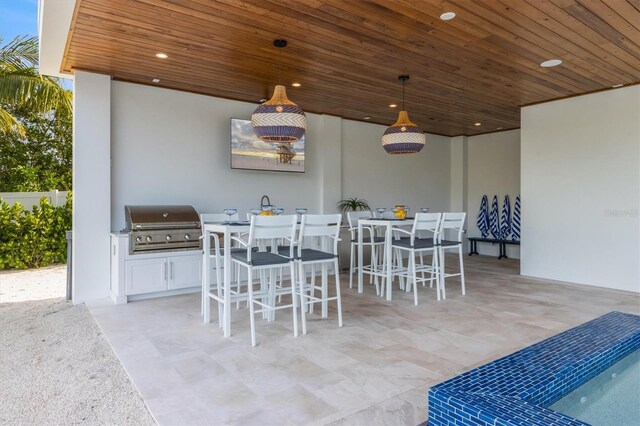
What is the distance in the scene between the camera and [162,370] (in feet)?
8.81

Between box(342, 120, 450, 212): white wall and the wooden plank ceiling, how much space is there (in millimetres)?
1696

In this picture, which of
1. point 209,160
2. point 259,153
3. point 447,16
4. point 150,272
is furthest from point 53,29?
point 447,16

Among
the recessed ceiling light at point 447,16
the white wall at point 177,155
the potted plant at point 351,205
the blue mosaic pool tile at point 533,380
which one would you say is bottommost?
the blue mosaic pool tile at point 533,380

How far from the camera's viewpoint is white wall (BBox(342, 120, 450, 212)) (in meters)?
7.46

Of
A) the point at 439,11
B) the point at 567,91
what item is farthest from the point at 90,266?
the point at 567,91

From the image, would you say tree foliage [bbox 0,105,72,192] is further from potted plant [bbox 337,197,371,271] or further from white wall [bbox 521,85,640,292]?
white wall [bbox 521,85,640,292]

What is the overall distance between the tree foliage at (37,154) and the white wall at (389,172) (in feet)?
23.6

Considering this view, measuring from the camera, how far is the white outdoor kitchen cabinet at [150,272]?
446cm

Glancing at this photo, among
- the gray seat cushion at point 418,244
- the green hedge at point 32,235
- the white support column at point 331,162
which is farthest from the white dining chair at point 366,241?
the green hedge at point 32,235

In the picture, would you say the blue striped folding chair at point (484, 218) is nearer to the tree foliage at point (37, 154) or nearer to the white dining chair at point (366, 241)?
the white dining chair at point (366, 241)

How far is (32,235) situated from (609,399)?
794 cm

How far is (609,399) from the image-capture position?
2.31 m

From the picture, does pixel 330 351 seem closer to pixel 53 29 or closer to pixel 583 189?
pixel 53 29

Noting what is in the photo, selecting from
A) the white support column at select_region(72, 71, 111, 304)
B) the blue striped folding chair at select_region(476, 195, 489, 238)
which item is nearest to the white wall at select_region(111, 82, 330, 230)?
the white support column at select_region(72, 71, 111, 304)
